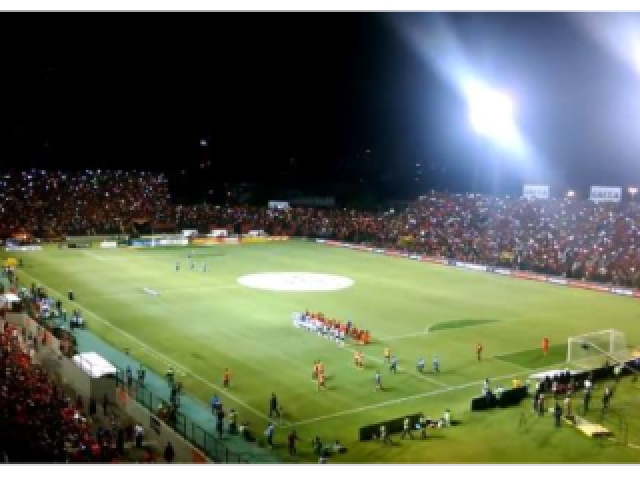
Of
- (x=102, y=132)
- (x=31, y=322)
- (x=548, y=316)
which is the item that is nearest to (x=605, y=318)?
(x=548, y=316)

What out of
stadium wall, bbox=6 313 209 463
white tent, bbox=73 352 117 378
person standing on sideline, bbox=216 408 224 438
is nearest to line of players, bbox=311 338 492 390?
person standing on sideline, bbox=216 408 224 438

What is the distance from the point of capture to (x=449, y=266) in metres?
57.8

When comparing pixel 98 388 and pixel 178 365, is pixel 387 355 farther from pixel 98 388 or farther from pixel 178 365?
pixel 98 388

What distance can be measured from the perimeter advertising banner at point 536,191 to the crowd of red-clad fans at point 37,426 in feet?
192

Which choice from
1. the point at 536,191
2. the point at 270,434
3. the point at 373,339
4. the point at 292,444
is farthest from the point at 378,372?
the point at 536,191

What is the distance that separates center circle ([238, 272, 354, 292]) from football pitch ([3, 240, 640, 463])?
20.4 inches

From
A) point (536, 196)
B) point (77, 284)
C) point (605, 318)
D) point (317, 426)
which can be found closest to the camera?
point (317, 426)

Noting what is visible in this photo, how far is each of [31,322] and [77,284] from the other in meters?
15.7

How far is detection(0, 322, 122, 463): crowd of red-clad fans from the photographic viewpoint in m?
13.3

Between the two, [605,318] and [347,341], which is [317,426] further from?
[605,318]

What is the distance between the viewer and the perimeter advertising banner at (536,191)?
70688 millimetres

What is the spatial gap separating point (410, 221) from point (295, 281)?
2898 centimetres

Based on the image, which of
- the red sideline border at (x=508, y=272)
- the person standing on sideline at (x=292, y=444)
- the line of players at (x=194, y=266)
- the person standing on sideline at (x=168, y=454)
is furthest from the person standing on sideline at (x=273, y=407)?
the red sideline border at (x=508, y=272)
